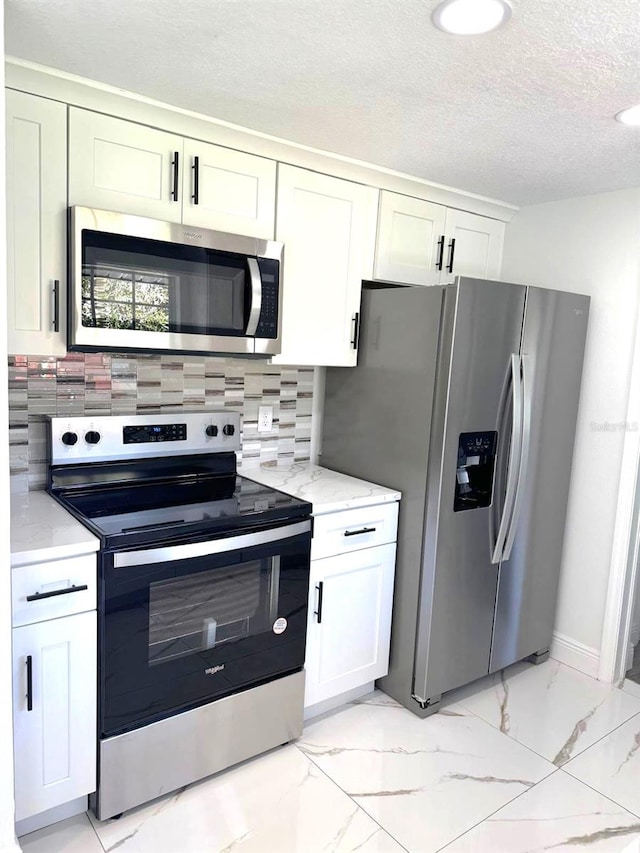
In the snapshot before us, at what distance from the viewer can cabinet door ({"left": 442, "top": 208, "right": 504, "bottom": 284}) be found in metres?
2.90

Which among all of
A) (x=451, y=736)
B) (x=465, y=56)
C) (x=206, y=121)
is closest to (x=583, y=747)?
(x=451, y=736)

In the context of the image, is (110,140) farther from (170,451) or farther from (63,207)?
(170,451)

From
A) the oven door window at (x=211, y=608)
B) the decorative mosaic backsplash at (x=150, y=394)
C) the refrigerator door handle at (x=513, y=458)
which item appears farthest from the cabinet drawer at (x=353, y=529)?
the decorative mosaic backsplash at (x=150, y=394)

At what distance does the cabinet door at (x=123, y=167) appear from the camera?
1.88 meters

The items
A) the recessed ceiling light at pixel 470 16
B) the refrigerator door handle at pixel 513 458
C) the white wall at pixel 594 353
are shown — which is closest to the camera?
the recessed ceiling light at pixel 470 16

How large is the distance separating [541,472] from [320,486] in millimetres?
974

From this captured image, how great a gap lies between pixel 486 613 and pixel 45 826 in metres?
1.74

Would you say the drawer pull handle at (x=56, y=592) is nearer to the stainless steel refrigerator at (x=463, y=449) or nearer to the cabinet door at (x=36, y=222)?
the cabinet door at (x=36, y=222)

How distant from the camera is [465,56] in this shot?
1.56 m

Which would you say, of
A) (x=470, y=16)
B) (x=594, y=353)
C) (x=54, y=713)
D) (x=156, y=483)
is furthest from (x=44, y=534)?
(x=594, y=353)

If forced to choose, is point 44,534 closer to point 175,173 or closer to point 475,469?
point 175,173

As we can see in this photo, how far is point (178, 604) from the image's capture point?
6.39 ft

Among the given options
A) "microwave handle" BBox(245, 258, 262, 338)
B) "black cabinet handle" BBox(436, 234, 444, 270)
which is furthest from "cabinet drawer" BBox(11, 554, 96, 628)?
"black cabinet handle" BBox(436, 234, 444, 270)

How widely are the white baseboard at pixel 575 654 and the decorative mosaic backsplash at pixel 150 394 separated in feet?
4.96
